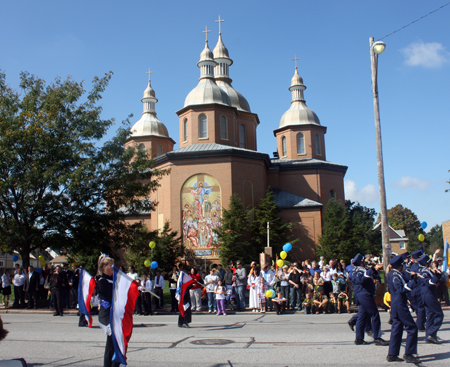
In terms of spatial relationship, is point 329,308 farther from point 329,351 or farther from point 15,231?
point 15,231

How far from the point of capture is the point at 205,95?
3972 centimetres

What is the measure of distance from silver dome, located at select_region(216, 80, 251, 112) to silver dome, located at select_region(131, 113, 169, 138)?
30.2ft

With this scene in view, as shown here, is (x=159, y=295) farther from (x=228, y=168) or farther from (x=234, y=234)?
(x=228, y=168)

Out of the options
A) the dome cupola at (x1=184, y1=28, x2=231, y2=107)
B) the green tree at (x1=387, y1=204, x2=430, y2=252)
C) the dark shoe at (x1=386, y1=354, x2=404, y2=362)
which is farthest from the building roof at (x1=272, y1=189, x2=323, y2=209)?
the green tree at (x1=387, y1=204, x2=430, y2=252)

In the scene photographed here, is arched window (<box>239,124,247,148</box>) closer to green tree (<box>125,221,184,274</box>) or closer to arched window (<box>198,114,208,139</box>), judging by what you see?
arched window (<box>198,114,208,139</box>)

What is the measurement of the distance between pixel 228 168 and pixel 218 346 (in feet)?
88.5

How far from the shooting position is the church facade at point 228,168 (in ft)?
116

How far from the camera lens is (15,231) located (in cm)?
1805

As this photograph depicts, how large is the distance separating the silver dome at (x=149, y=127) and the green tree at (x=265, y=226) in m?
19.9

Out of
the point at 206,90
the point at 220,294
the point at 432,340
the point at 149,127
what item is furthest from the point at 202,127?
the point at 432,340

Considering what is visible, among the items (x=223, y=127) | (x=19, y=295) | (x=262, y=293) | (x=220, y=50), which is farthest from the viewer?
(x=220, y=50)

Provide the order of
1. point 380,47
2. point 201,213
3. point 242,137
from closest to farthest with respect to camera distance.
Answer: point 380,47 → point 201,213 → point 242,137

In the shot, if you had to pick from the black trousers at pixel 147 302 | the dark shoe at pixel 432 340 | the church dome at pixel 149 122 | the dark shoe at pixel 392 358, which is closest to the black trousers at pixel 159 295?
the black trousers at pixel 147 302

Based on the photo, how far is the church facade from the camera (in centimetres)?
3525
